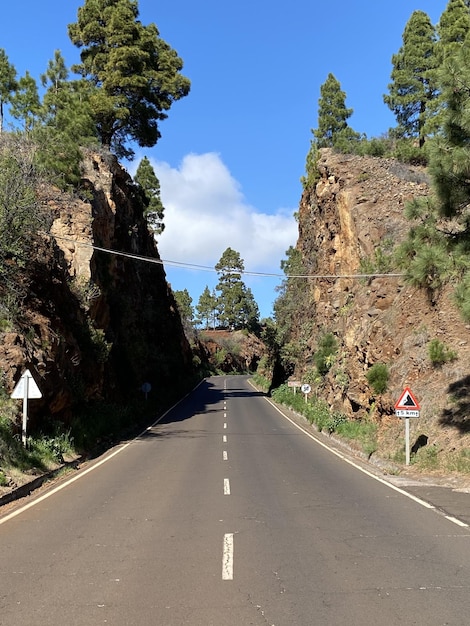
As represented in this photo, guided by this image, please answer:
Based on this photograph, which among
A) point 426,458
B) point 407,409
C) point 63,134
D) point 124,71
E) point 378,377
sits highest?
point 124,71

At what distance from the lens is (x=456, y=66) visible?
10.4 meters

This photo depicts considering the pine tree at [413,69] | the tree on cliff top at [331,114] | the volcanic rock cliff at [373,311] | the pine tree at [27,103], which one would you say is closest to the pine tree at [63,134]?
the pine tree at [27,103]

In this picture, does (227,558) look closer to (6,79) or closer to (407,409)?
(407,409)

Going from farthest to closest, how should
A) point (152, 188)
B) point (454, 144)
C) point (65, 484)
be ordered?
point (152, 188)
point (65, 484)
point (454, 144)

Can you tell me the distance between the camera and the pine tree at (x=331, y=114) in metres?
46.0

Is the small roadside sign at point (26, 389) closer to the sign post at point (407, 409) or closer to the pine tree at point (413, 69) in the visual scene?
the sign post at point (407, 409)

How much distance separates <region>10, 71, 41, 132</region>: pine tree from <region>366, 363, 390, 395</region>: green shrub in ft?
59.0

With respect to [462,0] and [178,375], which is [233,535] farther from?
[178,375]

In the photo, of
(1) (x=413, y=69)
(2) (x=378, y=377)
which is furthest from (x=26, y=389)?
(1) (x=413, y=69)

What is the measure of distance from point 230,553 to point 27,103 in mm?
22840

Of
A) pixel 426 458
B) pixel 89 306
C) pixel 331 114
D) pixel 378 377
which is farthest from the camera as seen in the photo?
pixel 331 114

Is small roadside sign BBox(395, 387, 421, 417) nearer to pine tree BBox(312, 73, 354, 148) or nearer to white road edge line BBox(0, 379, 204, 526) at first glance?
white road edge line BBox(0, 379, 204, 526)

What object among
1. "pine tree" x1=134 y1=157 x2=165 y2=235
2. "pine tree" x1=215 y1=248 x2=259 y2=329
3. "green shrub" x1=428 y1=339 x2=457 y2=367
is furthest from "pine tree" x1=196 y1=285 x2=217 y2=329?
"green shrub" x1=428 y1=339 x2=457 y2=367

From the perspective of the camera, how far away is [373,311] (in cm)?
2420
